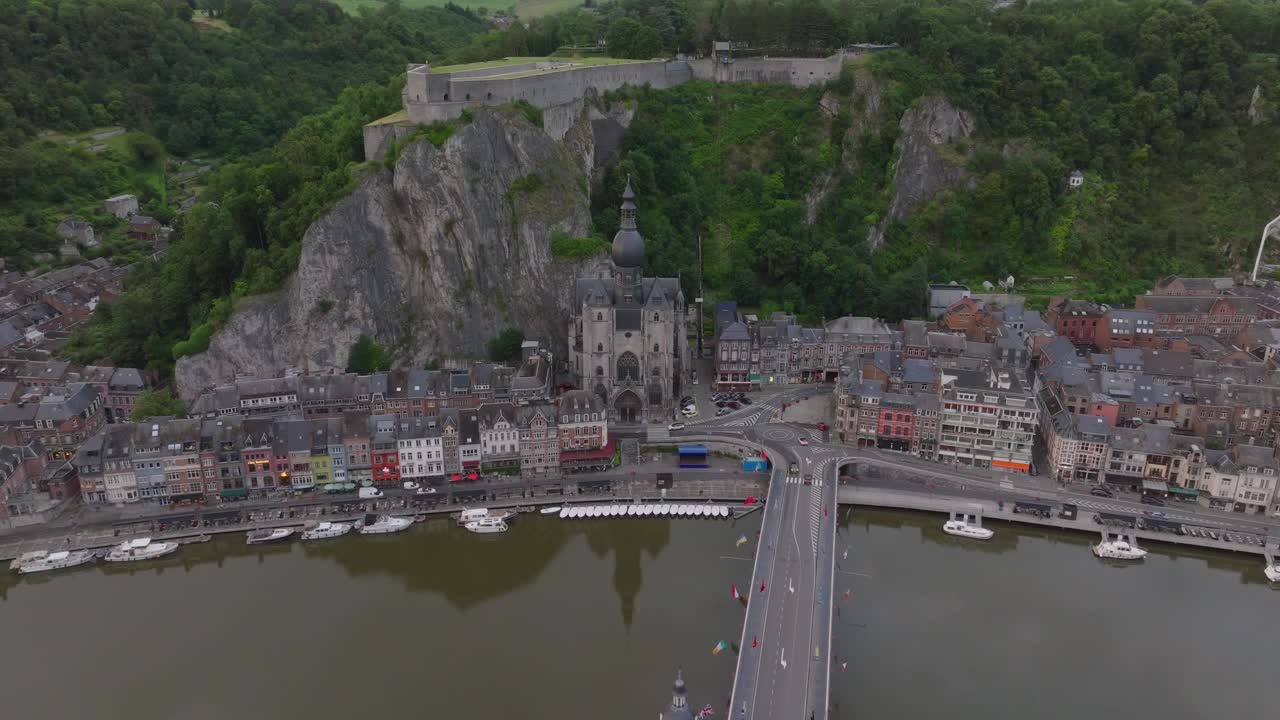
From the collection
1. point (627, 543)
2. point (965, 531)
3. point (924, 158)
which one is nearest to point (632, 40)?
point (924, 158)

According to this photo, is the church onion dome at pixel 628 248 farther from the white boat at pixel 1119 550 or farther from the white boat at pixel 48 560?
the white boat at pixel 48 560

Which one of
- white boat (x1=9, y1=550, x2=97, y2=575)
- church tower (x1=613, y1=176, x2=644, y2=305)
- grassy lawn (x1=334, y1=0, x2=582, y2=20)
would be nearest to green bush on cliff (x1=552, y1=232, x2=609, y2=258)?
church tower (x1=613, y1=176, x2=644, y2=305)

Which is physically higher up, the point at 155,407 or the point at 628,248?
the point at 628,248

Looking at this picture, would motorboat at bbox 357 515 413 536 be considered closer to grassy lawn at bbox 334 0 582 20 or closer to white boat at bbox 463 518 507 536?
white boat at bbox 463 518 507 536

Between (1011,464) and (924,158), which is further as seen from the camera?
(924,158)

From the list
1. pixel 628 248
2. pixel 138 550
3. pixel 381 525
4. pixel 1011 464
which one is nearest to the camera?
pixel 138 550

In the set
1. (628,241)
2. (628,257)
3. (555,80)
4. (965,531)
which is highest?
(555,80)

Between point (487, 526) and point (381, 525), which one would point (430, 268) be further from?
point (487, 526)
